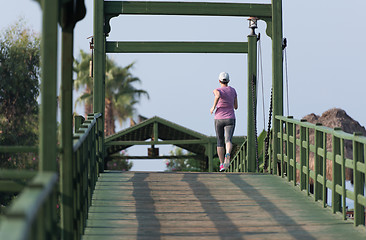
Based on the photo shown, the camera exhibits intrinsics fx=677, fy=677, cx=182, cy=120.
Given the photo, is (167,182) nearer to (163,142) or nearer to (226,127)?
(226,127)

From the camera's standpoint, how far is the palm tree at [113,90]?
46.0 m

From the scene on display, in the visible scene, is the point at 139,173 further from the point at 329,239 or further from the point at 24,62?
A: the point at 24,62

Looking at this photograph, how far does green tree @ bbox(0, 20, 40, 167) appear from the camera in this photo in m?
31.2

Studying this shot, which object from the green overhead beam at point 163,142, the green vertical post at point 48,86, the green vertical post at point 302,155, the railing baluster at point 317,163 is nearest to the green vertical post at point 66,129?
the green vertical post at point 48,86

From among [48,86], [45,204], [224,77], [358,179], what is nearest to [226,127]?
[224,77]

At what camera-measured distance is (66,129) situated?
5863 millimetres

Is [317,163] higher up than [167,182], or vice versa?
[317,163]

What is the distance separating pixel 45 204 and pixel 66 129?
189 cm

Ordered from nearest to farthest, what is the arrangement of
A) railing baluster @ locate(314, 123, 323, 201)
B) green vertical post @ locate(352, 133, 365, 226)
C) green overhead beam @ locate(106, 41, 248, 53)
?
1. green vertical post @ locate(352, 133, 365, 226)
2. railing baluster @ locate(314, 123, 323, 201)
3. green overhead beam @ locate(106, 41, 248, 53)

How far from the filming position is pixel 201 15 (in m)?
11.9

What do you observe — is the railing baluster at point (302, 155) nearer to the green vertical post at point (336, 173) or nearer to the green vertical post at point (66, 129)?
the green vertical post at point (336, 173)

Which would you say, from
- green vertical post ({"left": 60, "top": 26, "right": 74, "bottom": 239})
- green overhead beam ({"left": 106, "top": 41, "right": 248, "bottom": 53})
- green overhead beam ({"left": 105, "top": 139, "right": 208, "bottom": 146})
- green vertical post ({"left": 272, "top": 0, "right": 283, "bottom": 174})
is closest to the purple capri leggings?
green vertical post ({"left": 272, "top": 0, "right": 283, "bottom": 174})

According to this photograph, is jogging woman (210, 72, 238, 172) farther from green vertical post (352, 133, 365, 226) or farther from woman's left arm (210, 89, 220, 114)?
green vertical post (352, 133, 365, 226)

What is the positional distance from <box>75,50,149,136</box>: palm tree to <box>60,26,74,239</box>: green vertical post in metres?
39.5
